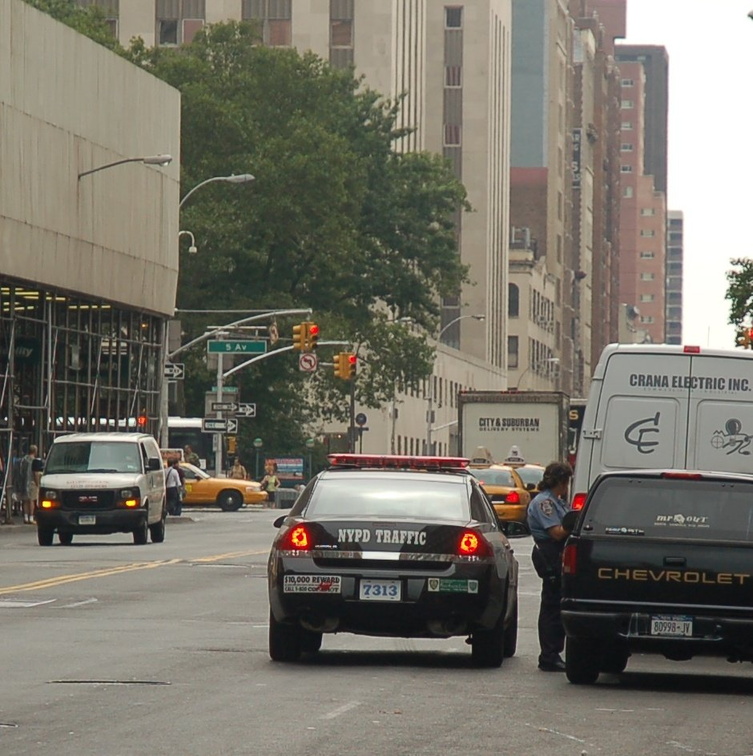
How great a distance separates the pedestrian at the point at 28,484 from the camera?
49469 mm

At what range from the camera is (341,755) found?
37.0ft

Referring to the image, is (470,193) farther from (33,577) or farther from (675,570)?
(675,570)

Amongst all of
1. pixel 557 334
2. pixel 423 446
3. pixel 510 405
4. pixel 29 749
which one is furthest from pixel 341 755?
pixel 557 334

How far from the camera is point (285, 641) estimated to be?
55.2ft

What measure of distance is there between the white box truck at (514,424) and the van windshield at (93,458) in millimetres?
13040

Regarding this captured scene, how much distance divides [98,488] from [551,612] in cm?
2270

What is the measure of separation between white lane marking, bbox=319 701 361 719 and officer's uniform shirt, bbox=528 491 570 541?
10.9 feet

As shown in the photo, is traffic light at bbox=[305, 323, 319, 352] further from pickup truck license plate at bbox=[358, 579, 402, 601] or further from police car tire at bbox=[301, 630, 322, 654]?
pickup truck license plate at bbox=[358, 579, 402, 601]

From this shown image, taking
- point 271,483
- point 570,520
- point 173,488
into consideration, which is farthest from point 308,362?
point 570,520

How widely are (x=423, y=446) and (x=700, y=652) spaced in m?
113

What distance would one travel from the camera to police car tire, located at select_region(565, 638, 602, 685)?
15.7 m

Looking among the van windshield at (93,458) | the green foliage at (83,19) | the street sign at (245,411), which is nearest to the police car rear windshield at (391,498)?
the van windshield at (93,458)

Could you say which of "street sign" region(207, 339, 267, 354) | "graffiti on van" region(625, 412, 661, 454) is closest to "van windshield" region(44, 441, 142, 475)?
"graffiti on van" region(625, 412, 661, 454)

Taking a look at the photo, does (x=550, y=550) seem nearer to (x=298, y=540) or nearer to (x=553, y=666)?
(x=553, y=666)
